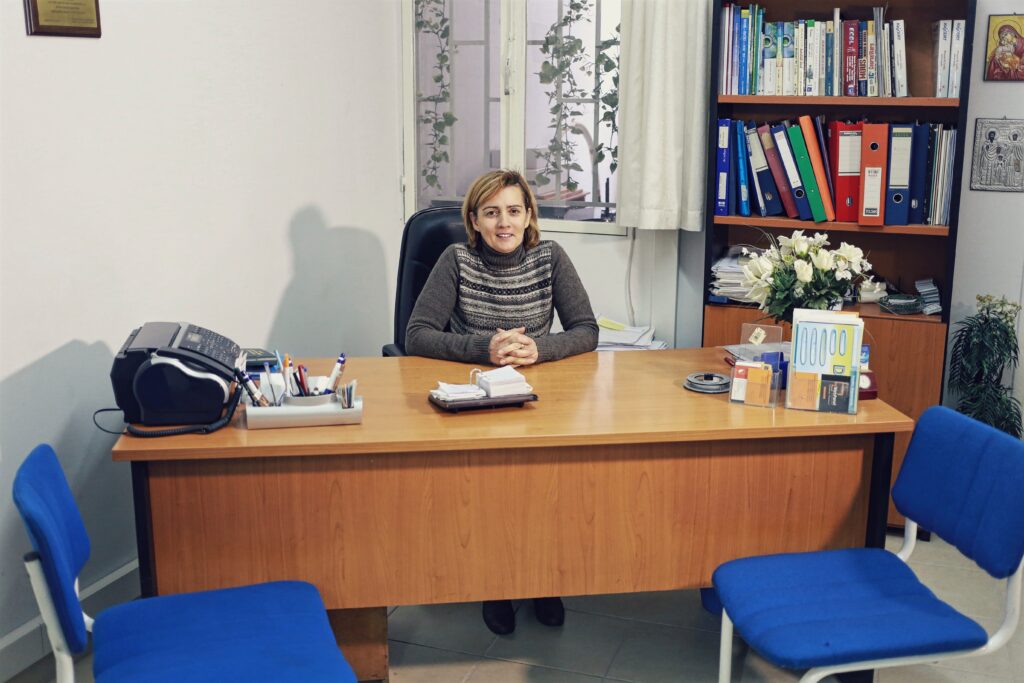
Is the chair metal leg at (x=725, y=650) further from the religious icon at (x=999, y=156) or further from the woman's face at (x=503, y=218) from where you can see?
the religious icon at (x=999, y=156)

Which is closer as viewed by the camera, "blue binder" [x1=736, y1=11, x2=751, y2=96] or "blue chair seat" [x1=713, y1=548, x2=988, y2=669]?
"blue chair seat" [x1=713, y1=548, x2=988, y2=669]

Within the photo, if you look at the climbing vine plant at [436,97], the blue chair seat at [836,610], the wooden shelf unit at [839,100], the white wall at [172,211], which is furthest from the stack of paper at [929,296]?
the climbing vine plant at [436,97]

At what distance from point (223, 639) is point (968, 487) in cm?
152

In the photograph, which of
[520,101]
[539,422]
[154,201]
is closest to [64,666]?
[539,422]

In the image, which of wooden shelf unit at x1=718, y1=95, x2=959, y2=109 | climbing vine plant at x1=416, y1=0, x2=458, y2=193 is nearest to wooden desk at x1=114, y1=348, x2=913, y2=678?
wooden shelf unit at x1=718, y1=95, x2=959, y2=109

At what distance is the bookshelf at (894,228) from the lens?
3371 millimetres

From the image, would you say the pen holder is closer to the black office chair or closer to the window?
the black office chair

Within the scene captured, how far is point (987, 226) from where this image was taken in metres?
3.65

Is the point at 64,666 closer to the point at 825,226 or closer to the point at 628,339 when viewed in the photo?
the point at 628,339

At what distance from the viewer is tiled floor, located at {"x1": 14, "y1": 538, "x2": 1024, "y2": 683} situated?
2.56 m

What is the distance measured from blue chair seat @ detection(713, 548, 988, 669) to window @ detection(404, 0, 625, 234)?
7.49 ft

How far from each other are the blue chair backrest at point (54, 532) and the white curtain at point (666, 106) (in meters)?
2.57

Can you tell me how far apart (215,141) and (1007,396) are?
299cm

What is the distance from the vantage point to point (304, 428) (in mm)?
2242
